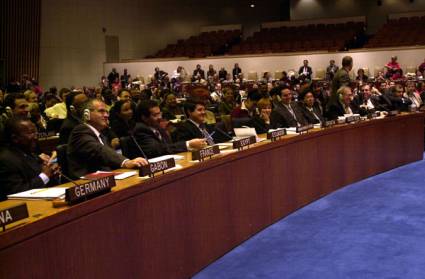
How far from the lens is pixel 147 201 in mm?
2955

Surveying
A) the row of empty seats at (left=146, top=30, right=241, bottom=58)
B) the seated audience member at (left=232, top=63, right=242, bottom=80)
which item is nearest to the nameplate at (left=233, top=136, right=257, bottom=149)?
the seated audience member at (left=232, top=63, right=242, bottom=80)

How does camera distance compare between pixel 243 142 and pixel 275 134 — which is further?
pixel 275 134

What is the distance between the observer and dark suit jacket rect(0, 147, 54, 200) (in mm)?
3080

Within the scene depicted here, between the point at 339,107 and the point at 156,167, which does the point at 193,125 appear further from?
the point at 339,107

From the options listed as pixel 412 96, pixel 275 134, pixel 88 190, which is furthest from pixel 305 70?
pixel 88 190

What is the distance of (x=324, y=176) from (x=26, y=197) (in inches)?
137

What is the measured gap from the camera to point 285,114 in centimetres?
600

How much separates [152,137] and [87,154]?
684 mm

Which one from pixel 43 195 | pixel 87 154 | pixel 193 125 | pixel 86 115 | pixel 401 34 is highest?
pixel 401 34

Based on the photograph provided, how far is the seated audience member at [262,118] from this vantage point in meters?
5.82

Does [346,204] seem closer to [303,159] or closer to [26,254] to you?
[303,159]

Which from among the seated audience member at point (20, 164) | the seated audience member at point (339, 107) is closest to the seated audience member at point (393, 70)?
the seated audience member at point (339, 107)

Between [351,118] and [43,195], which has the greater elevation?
[351,118]

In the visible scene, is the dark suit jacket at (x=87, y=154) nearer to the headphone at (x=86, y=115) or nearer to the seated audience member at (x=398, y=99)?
the headphone at (x=86, y=115)
